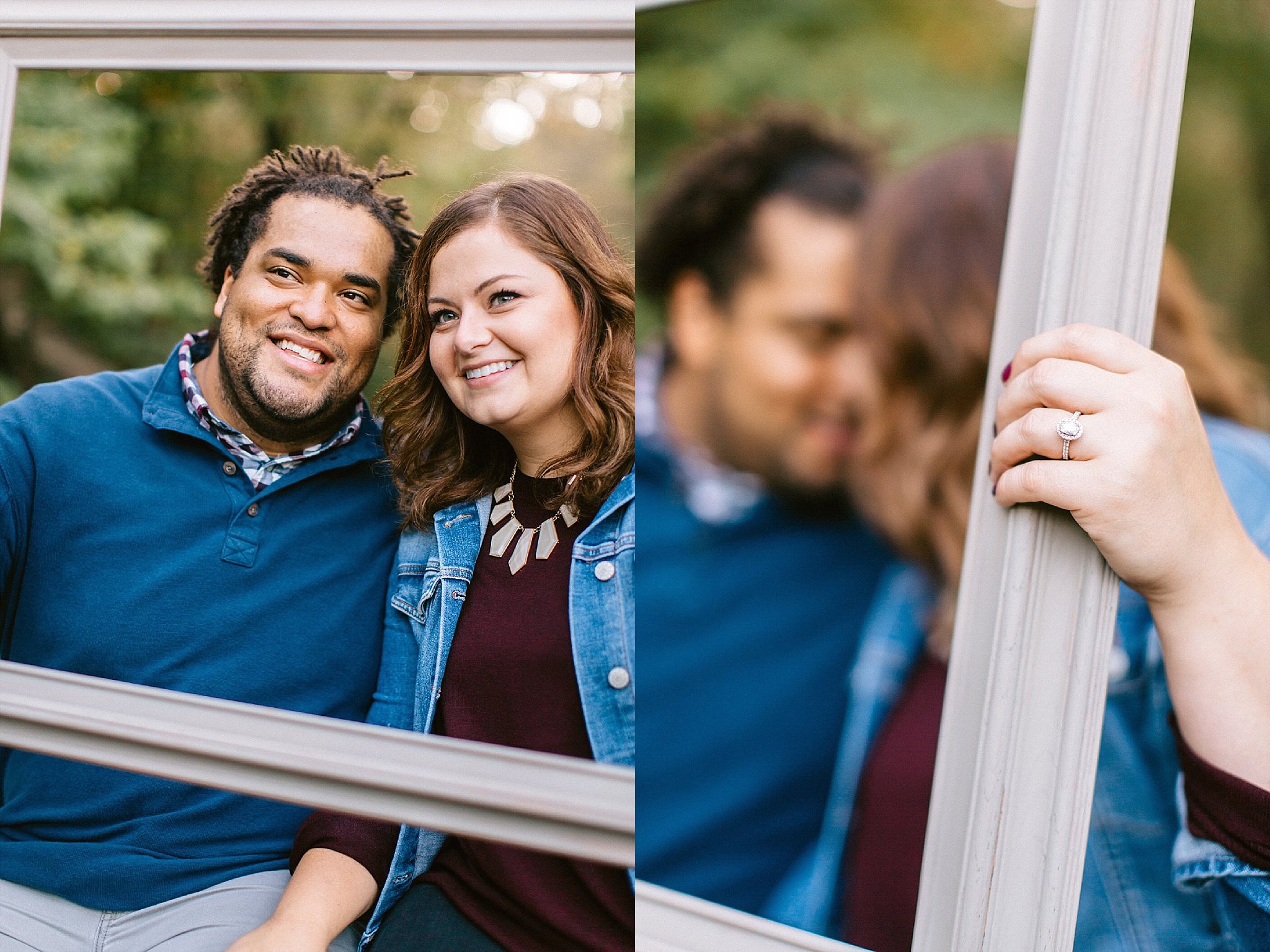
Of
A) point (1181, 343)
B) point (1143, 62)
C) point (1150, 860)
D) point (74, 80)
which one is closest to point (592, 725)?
point (1150, 860)

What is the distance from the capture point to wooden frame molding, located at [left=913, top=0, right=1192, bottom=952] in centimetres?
90

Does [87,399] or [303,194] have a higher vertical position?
[303,194]

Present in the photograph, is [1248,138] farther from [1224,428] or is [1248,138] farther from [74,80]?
[74,80]

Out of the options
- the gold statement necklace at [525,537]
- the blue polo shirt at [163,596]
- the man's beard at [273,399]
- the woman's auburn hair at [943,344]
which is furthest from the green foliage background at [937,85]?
the blue polo shirt at [163,596]

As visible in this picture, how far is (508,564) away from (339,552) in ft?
0.78

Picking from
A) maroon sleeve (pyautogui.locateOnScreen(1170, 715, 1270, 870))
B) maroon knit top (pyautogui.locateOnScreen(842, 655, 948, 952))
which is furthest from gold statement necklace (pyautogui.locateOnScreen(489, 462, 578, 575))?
maroon sleeve (pyautogui.locateOnScreen(1170, 715, 1270, 870))

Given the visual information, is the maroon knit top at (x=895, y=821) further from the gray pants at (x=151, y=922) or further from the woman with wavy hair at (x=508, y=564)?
the gray pants at (x=151, y=922)

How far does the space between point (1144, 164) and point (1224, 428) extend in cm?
34

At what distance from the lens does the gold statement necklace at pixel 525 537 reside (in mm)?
1084

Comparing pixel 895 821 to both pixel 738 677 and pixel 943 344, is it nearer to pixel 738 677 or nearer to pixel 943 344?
pixel 738 677

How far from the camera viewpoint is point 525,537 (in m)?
A: 1.09

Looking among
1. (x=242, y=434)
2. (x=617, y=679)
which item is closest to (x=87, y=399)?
(x=242, y=434)

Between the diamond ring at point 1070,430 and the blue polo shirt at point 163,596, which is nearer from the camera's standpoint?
the diamond ring at point 1070,430

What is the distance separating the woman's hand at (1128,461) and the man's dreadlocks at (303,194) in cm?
75
